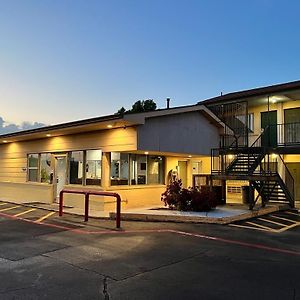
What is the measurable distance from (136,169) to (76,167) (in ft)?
9.20

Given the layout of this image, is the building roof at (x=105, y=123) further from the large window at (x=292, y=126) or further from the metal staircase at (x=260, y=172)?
the large window at (x=292, y=126)

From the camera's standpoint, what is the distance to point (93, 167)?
46.5 feet

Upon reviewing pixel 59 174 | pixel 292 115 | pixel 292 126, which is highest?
pixel 292 115

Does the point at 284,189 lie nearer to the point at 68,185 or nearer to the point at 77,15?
the point at 68,185

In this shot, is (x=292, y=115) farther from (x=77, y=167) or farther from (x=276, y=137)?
(x=77, y=167)

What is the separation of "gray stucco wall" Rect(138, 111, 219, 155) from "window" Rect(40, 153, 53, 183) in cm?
625

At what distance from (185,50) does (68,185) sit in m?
13.3

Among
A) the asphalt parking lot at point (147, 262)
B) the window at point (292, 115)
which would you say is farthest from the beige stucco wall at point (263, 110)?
the asphalt parking lot at point (147, 262)

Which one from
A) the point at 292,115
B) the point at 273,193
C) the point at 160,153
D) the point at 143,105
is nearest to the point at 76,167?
the point at 160,153

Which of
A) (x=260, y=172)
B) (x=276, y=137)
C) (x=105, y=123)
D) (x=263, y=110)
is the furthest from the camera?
(x=263, y=110)

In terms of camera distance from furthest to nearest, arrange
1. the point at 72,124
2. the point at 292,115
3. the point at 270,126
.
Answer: the point at 270,126
the point at 292,115
the point at 72,124

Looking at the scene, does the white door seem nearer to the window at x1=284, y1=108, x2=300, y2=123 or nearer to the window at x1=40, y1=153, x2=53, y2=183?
the window at x1=40, y1=153, x2=53, y2=183

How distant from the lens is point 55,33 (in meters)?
16.0

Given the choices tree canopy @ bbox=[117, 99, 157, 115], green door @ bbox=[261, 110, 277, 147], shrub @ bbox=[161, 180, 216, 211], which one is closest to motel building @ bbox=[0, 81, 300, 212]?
green door @ bbox=[261, 110, 277, 147]
